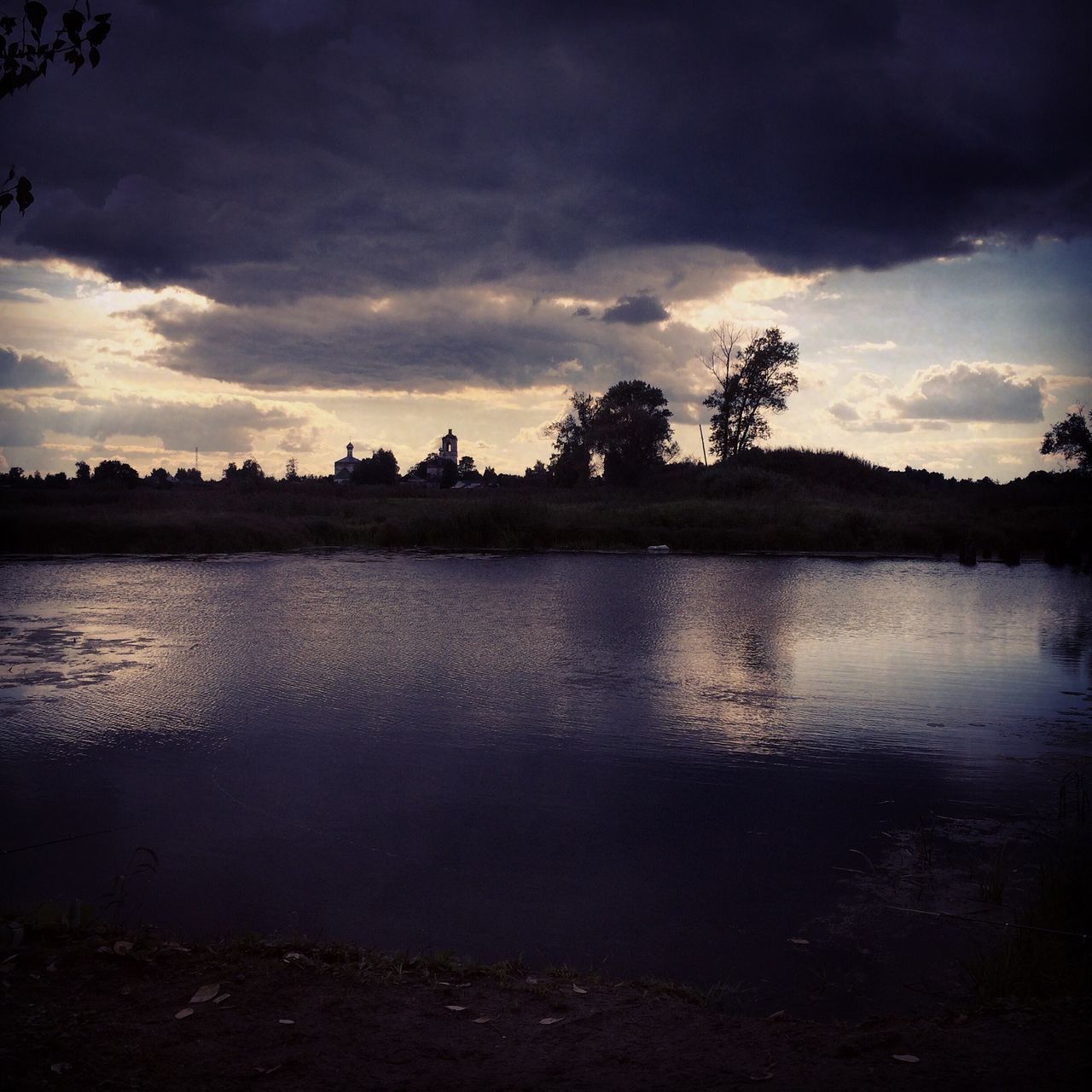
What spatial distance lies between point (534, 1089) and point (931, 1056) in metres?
1.50

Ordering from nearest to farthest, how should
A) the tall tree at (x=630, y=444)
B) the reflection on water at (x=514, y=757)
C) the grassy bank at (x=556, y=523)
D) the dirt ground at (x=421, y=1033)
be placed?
the dirt ground at (x=421, y=1033), the reflection on water at (x=514, y=757), the grassy bank at (x=556, y=523), the tall tree at (x=630, y=444)

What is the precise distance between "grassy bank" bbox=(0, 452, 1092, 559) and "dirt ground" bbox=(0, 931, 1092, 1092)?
2721 cm

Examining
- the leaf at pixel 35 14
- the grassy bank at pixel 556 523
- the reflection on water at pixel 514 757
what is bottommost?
the reflection on water at pixel 514 757

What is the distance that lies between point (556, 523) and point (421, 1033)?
30043 mm

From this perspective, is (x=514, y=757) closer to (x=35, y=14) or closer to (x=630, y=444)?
(x=35, y=14)

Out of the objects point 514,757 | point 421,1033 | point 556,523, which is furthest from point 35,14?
point 556,523

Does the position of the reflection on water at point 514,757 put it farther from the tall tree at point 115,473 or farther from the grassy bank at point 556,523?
the tall tree at point 115,473

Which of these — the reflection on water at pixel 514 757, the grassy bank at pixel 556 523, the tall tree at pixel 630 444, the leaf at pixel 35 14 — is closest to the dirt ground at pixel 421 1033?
the reflection on water at pixel 514 757

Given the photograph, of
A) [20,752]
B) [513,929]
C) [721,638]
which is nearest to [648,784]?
[513,929]

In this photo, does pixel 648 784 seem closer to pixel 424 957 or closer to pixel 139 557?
pixel 424 957

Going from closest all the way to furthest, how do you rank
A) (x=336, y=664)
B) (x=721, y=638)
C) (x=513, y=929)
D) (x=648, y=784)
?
(x=513, y=929) < (x=648, y=784) < (x=336, y=664) < (x=721, y=638)

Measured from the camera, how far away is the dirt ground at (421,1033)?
337 cm

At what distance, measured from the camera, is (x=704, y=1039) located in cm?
374

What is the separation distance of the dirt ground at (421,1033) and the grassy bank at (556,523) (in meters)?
27.2
